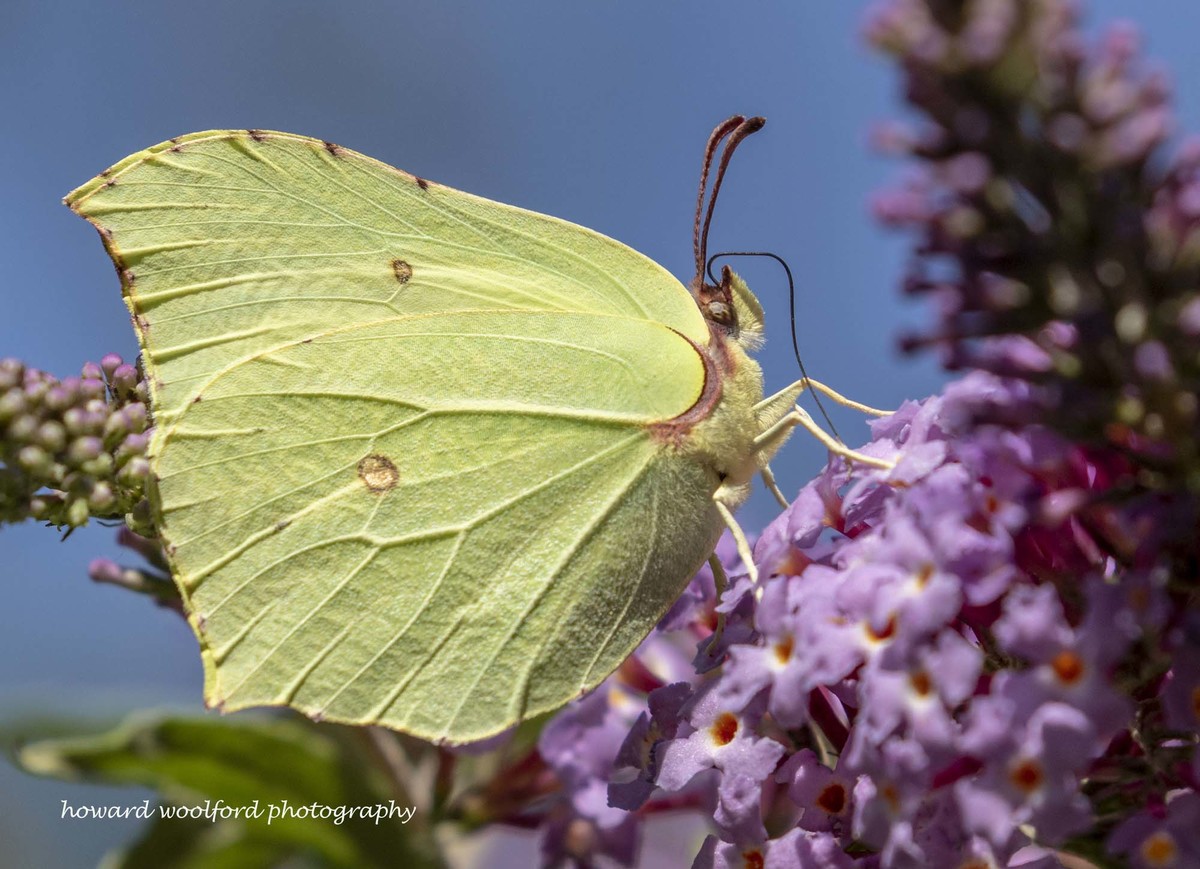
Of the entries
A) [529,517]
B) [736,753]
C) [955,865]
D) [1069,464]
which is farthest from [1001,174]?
[529,517]

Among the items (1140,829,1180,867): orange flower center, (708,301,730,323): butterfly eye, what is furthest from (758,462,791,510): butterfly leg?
(1140,829,1180,867): orange flower center

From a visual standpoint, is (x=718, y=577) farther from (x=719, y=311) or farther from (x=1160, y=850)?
(x=1160, y=850)

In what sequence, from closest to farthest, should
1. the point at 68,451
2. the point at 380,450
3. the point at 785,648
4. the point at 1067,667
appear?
the point at 1067,667 < the point at 785,648 < the point at 68,451 < the point at 380,450

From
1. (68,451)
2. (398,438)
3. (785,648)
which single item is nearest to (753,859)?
(785,648)

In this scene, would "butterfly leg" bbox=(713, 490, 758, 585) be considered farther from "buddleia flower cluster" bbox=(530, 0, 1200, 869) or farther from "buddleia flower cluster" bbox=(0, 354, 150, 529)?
"buddleia flower cluster" bbox=(0, 354, 150, 529)

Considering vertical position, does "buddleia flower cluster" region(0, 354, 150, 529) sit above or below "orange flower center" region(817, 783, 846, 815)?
above

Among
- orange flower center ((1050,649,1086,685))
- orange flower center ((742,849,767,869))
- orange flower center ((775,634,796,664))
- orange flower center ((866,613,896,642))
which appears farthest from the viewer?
orange flower center ((742,849,767,869))

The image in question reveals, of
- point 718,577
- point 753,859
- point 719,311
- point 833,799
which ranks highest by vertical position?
point 719,311
